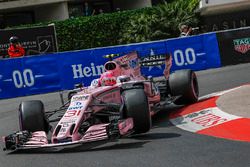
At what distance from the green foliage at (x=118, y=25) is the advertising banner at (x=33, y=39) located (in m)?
5.28

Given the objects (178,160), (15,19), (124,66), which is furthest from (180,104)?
(15,19)

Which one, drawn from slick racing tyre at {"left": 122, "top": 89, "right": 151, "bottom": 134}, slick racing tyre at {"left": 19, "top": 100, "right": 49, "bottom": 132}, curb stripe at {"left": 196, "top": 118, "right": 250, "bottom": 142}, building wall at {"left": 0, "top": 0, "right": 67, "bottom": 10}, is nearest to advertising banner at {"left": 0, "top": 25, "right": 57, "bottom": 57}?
building wall at {"left": 0, "top": 0, "right": 67, "bottom": 10}

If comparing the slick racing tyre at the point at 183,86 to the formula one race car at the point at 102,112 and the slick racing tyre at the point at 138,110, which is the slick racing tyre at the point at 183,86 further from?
the slick racing tyre at the point at 138,110

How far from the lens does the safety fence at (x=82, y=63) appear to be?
19.7 m

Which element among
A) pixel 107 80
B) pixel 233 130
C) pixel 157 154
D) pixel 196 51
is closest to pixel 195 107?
pixel 107 80

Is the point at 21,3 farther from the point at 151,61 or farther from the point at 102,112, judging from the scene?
the point at 102,112

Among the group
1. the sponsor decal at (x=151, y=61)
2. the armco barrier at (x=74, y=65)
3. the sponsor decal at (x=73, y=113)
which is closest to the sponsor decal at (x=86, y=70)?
the armco barrier at (x=74, y=65)

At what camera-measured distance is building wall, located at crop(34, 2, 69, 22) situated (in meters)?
34.3

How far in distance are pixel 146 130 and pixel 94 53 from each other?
10.9m

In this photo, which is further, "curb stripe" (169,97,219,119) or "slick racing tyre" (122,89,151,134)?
"curb stripe" (169,97,219,119)

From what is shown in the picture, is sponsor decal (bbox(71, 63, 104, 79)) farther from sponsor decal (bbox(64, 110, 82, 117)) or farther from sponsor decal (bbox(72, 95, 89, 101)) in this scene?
sponsor decal (bbox(64, 110, 82, 117))

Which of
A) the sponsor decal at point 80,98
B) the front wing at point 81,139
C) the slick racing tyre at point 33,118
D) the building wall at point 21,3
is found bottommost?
the front wing at point 81,139

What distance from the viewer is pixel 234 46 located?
2053 centimetres

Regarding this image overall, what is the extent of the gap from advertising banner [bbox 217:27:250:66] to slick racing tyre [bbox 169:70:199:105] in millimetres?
8537
